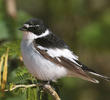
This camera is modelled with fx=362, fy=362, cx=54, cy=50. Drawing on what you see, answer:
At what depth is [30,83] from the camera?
9.40ft

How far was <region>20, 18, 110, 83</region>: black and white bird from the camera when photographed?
347cm

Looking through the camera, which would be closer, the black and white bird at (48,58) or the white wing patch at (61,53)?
the black and white bird at (48,58)

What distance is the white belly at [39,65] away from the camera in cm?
344

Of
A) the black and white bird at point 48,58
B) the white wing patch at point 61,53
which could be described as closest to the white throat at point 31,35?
the black and white bird at point 48,58

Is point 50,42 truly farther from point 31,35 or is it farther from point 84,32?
point 84,32

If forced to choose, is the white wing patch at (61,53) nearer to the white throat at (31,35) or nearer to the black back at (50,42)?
the black back at (50,42)

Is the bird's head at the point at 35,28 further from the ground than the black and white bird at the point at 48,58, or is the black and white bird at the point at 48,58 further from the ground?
the bird's head at the point at 35,28

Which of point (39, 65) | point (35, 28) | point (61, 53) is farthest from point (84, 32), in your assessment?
point (39, 65)

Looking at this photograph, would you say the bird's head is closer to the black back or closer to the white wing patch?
the black back

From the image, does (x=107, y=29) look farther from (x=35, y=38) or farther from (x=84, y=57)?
(x=35, y=38)

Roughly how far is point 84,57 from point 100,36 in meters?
0.70

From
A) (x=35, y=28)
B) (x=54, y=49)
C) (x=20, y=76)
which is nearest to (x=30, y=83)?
(x=20, y=76)

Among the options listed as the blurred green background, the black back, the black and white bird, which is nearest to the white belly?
the black and white bird

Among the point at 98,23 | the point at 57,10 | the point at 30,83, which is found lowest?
the point at 30,83
